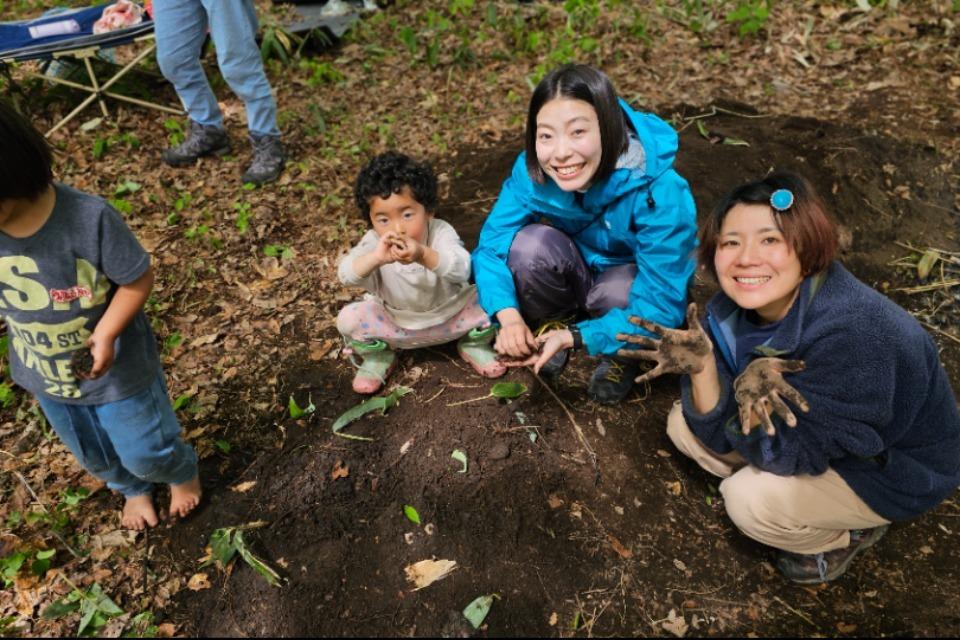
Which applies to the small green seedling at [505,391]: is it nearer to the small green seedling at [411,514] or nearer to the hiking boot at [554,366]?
the hiking boot at [554,366]

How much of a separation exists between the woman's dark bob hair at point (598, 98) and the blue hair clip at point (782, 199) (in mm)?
755

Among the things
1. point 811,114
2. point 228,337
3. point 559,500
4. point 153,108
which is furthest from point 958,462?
point 153,108

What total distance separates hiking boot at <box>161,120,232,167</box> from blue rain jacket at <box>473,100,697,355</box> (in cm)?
295

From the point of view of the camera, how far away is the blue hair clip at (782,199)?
78.6 inches

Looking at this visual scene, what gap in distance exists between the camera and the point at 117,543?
8.31 feet

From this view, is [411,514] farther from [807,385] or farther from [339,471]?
[807,385]

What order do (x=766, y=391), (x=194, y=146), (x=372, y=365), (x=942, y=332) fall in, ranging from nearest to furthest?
(x=766, y=391) < (x=372, y=365) < (x=942, y=332) < (x=194, y=146)

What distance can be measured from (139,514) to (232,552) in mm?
457

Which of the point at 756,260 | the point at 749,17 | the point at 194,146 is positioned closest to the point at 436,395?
the point at 756,260

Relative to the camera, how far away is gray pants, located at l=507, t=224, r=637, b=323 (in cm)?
295

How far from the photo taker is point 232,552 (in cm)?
244

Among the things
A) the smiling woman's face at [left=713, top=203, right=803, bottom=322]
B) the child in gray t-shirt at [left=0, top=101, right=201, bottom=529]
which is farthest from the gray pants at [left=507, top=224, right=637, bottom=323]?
the child in gray t-shirt at [left=0, top=101, right=201, bottom=529]

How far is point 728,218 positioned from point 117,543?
265cm

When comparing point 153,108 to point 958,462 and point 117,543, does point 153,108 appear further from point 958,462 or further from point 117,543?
point 958,462
